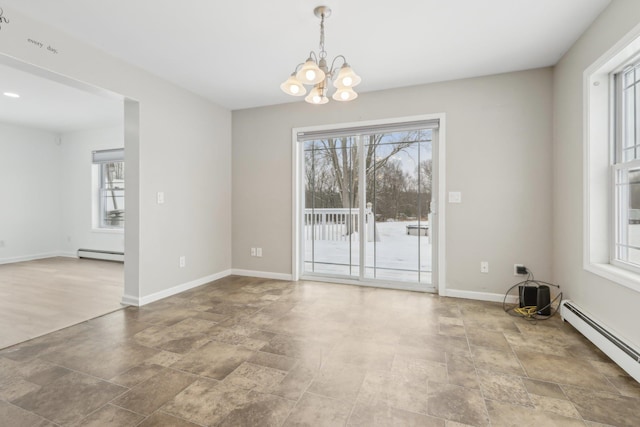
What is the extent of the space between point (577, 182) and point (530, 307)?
1224mm

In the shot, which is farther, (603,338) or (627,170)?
(627,170)

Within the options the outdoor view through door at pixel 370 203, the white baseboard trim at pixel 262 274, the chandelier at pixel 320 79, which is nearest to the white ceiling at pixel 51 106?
the chandelier at pixel 320 79

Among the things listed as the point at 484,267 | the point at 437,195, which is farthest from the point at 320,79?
the point at 484,267

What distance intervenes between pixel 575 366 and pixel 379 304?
1.64 metres

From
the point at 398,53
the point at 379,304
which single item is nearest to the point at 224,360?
the point at 379,304

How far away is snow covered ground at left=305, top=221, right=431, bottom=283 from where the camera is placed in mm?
3841

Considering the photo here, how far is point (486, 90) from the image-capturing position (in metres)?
3.36

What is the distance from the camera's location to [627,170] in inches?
90.4

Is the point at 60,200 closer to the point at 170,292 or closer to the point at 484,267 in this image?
the point at 170,292

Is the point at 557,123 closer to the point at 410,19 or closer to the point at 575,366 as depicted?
the point at 410,19

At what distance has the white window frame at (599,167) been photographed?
2.42 metres

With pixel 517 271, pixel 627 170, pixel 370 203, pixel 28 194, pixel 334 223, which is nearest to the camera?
pixel 627 170

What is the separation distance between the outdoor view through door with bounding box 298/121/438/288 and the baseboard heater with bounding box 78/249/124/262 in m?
3.76

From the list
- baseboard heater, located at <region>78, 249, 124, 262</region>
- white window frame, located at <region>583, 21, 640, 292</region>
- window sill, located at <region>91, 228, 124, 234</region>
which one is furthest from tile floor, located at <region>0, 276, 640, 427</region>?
window sill, located at <region>91, 228, 124, 234</region>
